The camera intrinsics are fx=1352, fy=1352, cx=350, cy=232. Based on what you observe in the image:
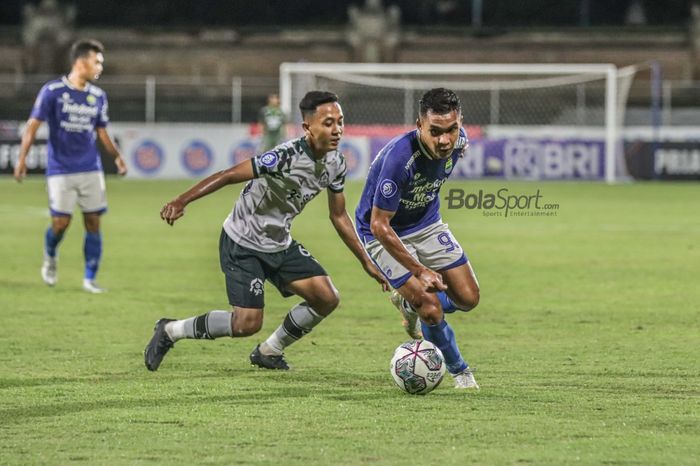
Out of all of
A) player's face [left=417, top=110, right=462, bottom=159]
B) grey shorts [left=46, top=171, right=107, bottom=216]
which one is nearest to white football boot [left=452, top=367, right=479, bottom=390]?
player's face [left=417, top=110, right=462, bottom=159]

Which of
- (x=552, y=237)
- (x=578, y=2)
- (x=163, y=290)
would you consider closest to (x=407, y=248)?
(x=163, y=290)

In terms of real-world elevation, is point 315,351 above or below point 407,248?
below

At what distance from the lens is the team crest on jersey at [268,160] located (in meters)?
7.61

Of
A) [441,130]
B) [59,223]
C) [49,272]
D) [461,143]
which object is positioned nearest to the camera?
[441,130]

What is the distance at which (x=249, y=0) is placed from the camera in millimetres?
49719

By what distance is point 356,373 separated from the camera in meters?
8.13

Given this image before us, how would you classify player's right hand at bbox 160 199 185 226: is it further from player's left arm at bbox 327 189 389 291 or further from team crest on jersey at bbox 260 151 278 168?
player's left arm at bbox 327 189 389 291

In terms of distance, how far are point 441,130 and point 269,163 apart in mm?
1003

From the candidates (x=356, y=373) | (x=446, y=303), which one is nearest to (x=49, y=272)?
(x=356, y=373)

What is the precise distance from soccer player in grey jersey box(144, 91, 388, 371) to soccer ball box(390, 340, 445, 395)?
1.85 ft

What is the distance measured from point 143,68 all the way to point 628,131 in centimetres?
1943

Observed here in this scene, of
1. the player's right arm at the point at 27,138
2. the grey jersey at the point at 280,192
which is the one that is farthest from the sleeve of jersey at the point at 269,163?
the player's right arm at the point at 27,138

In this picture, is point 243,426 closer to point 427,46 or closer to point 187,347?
point 187,347

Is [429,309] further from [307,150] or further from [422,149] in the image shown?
[307,150]
